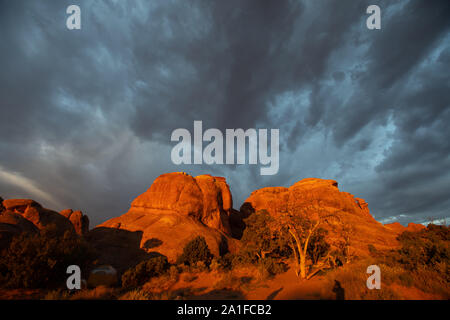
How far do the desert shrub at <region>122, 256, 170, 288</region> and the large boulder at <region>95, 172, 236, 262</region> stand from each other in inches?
267

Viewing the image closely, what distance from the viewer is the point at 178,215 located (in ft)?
111

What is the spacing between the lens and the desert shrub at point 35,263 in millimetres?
11219

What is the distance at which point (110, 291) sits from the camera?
40.4 ft

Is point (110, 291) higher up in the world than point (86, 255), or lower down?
lower down

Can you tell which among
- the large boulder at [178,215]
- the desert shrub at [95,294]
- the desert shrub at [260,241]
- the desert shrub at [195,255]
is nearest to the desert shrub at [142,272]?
the desert shrub at [95,294]

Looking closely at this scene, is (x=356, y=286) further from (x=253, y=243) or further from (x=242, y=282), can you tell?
(x=253, y=243)

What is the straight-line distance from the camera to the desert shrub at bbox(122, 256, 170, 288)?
14.9 metres

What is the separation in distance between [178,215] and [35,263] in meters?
22.5

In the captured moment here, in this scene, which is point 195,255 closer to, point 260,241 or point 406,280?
point 260,241

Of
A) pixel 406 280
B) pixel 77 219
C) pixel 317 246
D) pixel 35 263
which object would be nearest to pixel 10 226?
pixel 35 263

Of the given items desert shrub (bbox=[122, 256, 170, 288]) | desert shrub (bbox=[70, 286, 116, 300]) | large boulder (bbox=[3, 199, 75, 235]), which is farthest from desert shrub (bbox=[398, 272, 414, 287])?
large boulder (bbox=[3, 199, 75, 235])

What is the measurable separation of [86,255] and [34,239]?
13.6ft
